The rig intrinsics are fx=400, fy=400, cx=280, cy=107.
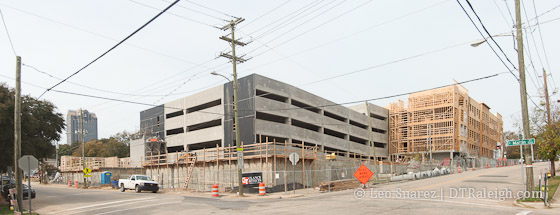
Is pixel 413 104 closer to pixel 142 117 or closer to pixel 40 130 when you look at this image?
pixel 142 117

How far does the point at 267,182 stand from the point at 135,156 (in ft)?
139

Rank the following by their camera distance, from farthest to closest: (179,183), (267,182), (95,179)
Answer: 1. (95,179)
2. (179,183)
3. (267,182)

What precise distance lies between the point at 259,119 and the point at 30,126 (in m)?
29.3

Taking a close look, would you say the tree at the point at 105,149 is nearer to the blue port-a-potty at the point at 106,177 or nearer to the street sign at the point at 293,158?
the blue port-a-potty at the point at 106,177

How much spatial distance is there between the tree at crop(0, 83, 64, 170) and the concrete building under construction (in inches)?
2281

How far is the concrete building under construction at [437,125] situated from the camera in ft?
243

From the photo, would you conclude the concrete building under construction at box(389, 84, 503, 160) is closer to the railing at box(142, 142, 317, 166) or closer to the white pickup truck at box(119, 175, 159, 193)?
the railing at box(142, 142, 317, 166)

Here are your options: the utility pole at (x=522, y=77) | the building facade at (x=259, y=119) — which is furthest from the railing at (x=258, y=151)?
the utility pole at (x=522, y=77)

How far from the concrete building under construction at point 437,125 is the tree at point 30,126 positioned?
5794 centimetres

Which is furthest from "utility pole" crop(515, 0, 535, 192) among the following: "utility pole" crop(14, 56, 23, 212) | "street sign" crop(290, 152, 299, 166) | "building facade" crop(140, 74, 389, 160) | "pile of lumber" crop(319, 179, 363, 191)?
"building facade" crop(140, 74, 389, 160)

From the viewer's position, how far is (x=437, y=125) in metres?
76.0

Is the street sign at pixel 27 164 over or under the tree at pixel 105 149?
over

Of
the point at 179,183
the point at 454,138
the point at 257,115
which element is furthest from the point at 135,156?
the point at 454,138

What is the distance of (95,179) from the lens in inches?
2178
